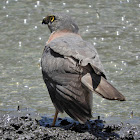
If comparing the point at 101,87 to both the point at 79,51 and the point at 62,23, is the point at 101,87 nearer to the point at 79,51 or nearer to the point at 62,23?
the point at 79,51

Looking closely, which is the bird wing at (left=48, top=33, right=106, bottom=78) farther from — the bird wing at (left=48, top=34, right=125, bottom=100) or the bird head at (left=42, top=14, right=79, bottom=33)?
the bird head at (left=42, top=14, right=79, bottom=33)

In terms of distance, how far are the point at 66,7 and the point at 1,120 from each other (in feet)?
16.7

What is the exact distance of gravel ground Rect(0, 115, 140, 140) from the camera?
428 centimetres

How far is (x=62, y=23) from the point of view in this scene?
217 inches

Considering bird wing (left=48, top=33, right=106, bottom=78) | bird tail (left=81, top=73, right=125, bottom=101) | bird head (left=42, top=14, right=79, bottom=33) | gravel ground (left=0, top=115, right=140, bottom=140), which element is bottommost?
gravel ground (left=0, top=115, right=140, bottom=140)

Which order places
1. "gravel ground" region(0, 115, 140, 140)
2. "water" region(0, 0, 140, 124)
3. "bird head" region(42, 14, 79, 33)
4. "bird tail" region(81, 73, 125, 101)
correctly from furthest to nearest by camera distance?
"bird head" region(42, 14, 79, 33), "water" region(0, 0, 140, 124), "gravel ground" region(0, 115, 140, 140), "bird tail" region(81, 73, 125, 101)

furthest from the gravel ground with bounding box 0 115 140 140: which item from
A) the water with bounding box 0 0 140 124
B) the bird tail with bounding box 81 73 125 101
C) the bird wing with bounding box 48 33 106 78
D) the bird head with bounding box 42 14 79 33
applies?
the bird head with bounding box 42 14 79 33

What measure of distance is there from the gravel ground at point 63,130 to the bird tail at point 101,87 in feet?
1.79

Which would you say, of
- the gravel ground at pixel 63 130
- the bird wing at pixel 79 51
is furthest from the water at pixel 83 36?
the bird wing at pixel 79 51

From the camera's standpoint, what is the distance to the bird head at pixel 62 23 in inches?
216

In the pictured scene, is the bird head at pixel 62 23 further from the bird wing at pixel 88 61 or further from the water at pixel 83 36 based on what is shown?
the water at pixel 83 36

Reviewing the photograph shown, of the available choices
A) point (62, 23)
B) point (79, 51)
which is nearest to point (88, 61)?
point (79, 51)

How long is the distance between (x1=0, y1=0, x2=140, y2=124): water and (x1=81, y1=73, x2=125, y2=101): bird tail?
0.86 meters

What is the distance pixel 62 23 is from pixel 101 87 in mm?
1672
